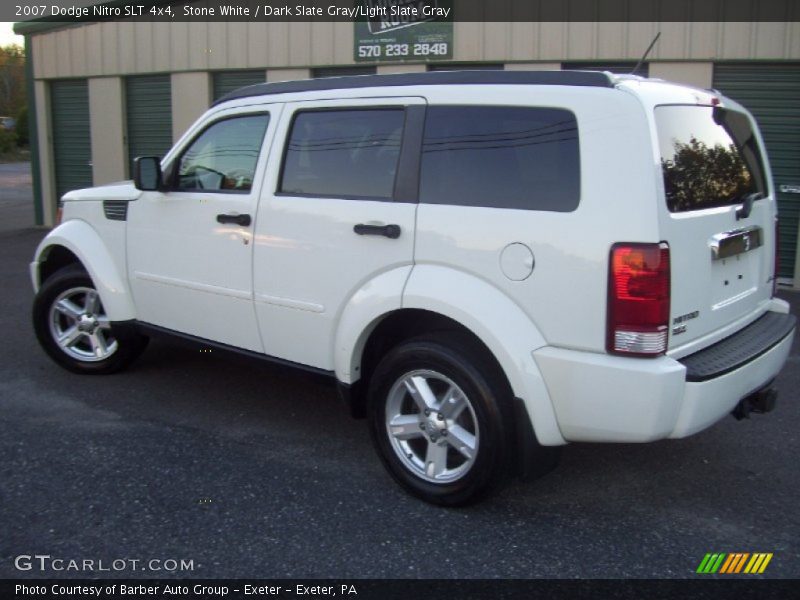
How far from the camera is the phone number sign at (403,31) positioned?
420 inches

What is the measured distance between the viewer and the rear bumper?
328cm

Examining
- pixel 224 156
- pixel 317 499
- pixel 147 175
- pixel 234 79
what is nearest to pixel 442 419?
pixel 317 499

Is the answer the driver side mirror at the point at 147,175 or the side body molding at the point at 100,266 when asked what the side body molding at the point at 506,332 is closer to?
the driver side mirror at the point at 147,175

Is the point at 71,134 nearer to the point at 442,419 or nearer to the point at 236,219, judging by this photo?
the point at 236,219

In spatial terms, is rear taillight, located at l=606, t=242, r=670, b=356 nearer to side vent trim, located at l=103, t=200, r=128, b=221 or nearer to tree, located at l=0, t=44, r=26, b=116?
side vent trim, located at l=103, t=200, r=128, b=221

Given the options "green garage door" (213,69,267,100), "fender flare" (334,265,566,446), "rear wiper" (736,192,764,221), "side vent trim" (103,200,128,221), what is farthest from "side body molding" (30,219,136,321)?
"green garage door" (213,69,267,100)

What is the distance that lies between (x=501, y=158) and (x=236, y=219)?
5.33ft

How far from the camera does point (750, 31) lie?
930cm

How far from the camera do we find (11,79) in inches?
2325

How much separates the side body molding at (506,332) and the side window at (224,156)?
5.07 ft

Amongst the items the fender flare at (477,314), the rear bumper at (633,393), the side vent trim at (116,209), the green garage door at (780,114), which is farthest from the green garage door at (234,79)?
the rear bumper at (633,393)

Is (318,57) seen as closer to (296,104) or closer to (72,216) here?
(72,216)

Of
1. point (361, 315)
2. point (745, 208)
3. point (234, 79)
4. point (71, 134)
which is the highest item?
point (234, 79)
